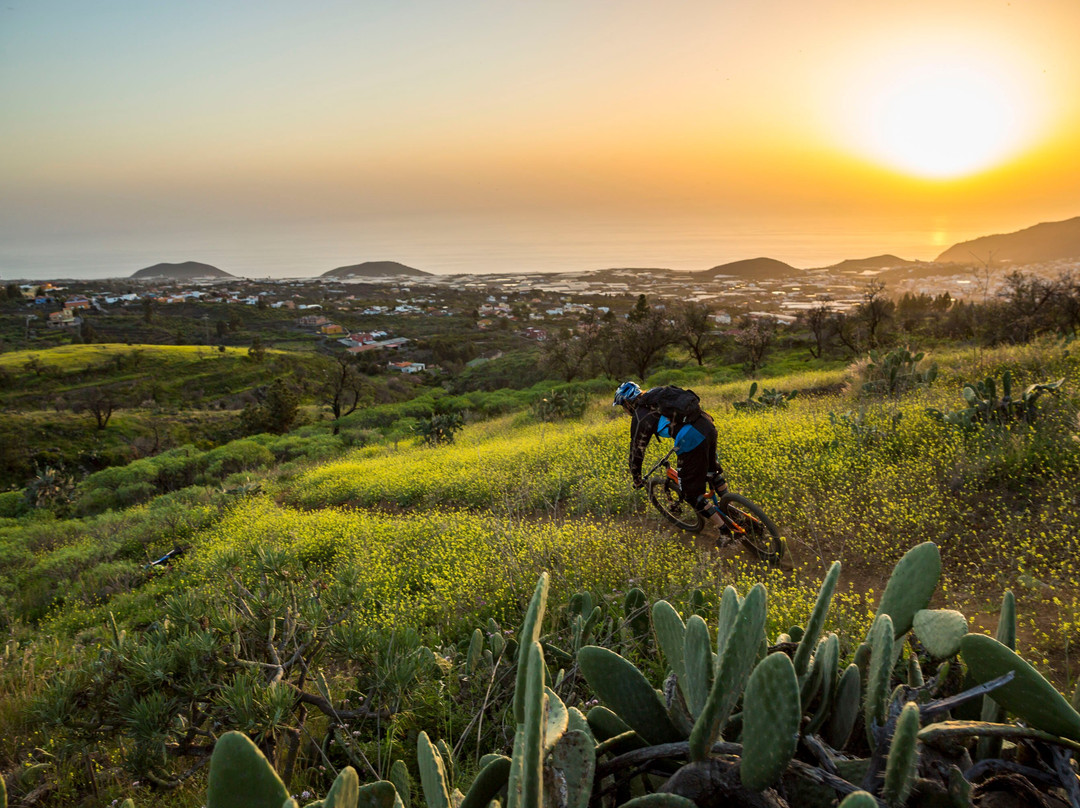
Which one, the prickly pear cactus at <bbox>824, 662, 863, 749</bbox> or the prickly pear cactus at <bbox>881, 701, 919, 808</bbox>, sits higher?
the prickly pear cactus at <bbox>881, 701, 919, 808</bbox>

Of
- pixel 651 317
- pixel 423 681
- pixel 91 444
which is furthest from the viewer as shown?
pixel 91 444

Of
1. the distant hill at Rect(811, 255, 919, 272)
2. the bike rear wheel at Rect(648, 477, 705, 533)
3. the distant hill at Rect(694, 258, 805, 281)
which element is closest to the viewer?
the bike rear wheel at Rect(648, 477, 705, 533)

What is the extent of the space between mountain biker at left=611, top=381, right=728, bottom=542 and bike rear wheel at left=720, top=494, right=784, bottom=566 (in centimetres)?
15

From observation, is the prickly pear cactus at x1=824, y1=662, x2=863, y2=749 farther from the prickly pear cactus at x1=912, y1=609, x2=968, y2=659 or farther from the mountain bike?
the mountain bike

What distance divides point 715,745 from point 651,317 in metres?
31.9

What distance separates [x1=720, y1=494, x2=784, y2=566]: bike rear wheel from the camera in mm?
5816

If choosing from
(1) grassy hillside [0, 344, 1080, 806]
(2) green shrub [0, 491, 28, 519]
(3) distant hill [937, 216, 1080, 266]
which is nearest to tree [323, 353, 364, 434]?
(2) green shrub [0, 491, 28, 519]

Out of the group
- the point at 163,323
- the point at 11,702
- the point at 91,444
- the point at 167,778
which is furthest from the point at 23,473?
the point at 163,323

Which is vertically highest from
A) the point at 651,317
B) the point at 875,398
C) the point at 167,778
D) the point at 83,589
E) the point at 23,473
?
the point at 651,317

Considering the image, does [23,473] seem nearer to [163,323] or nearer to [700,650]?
[700,650]

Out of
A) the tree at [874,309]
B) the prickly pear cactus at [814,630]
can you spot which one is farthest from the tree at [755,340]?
the prickly pear cactus at [814,630]

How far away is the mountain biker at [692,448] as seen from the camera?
5941mm

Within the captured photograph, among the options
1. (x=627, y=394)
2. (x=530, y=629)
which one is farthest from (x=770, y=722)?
(x=627, y=394)

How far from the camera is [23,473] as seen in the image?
39.1 m
